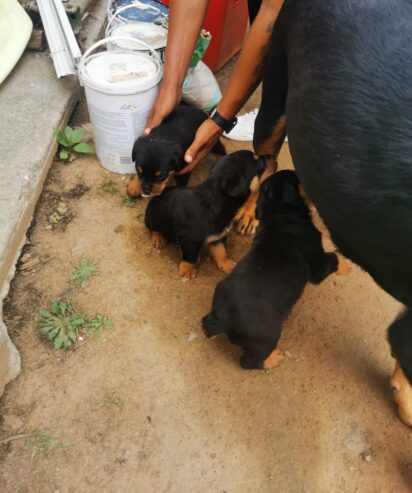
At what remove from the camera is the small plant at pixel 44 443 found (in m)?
1.87

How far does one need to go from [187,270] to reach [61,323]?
736 mm

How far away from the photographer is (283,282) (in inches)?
77.5

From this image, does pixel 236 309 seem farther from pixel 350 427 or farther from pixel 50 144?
pixel 50 144

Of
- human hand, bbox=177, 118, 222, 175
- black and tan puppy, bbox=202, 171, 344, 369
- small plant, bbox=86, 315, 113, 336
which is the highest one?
human hand, bbox=177, 118, 222, 175

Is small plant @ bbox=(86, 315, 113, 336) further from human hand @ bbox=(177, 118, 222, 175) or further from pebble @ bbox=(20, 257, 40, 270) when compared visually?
human hand @ bbox=(177, 118, 222, 175)

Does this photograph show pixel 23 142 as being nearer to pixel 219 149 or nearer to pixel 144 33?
pixel 144 33

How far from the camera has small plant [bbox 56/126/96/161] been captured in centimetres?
304

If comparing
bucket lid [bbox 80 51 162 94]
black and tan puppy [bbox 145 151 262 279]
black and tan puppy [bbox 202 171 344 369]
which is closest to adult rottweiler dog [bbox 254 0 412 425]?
black and tan puppy [bbox 202 171 344 369]

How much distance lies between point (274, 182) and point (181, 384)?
1.10 meters

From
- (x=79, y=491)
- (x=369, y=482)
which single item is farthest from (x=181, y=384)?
(x=369, y=482)

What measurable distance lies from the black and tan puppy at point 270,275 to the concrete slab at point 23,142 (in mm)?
988

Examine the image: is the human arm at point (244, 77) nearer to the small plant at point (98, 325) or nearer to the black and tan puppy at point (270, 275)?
the black and tan puppy at point (270, 275)

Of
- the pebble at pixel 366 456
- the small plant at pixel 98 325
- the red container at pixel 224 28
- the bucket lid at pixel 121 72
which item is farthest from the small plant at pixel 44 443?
the red container at pixel 224 28

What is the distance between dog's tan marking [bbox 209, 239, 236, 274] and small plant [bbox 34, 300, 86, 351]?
81 cm
